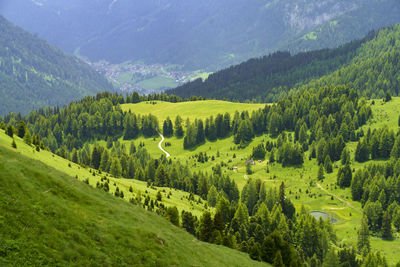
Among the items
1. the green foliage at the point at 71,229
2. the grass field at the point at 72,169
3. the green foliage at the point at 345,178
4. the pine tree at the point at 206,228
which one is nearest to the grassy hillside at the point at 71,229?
the green foliage at the point at 71,229

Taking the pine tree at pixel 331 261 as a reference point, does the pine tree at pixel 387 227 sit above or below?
below

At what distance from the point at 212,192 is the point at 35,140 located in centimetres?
7419

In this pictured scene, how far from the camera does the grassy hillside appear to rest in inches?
1203

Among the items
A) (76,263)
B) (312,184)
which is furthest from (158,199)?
(312,184)

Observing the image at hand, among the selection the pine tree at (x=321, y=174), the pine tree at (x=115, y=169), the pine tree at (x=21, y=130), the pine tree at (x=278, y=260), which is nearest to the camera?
the pine tree at (x=278, y=260)

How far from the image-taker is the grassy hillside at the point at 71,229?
30.6 metres

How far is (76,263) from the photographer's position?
3169 cm

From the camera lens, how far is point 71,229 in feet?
118

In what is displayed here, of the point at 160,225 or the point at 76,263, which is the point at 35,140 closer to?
the point at 160,225

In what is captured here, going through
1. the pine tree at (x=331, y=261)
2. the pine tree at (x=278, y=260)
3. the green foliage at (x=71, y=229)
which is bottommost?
the pine tree at (x=331, y=261)

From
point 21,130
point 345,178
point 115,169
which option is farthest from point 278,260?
point 345,178

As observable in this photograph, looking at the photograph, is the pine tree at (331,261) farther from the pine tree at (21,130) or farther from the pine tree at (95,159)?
the pine tree at (95,159)

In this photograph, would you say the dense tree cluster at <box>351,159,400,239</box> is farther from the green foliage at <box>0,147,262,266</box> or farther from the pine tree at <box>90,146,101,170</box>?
the pine tree at <box>90,146,101,170</box>

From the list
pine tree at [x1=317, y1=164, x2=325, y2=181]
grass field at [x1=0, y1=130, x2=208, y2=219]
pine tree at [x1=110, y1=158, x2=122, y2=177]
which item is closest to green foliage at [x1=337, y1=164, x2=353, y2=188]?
pine tree at [x1=317, y1=164, x2=325, y2=181]
